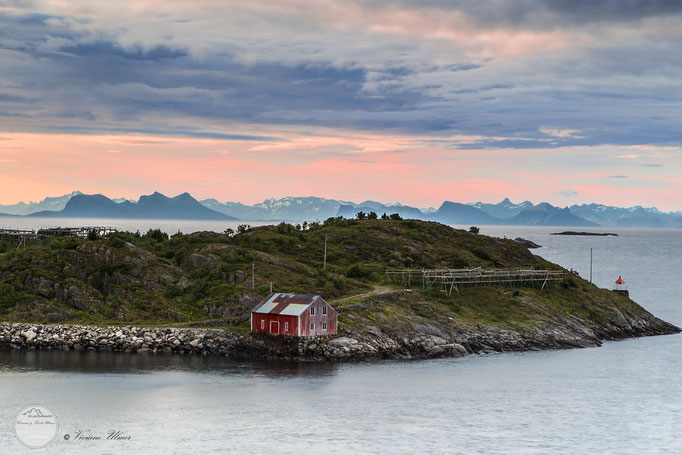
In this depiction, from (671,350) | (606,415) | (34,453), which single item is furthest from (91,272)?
(671,350)

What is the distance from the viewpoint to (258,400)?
6456 cm

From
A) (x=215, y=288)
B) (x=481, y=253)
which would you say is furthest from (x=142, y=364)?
(x=481, y=253)

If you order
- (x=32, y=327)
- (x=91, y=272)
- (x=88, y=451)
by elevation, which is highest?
(x=91, y=272)

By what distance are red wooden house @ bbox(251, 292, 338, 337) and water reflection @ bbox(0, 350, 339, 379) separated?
13.5 ft

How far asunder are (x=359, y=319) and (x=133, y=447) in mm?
39919

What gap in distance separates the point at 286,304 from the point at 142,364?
17.4 meters

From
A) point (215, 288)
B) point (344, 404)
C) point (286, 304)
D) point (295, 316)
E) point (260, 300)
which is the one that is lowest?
point (344, 404)

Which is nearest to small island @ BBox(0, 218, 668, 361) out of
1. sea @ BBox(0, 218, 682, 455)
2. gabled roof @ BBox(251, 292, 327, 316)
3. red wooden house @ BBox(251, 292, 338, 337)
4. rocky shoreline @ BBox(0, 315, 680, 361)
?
rocky shoreline @ BBox(0, 315, 680, 361)

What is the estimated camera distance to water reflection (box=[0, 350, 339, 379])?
74375 millimetres

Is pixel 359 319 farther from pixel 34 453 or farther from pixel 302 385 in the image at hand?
pixel 34 453

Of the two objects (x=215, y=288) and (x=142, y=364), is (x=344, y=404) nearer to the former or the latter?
(x=142, y=364)

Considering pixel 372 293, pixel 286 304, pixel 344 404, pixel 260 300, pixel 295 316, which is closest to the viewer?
pixel 344 404

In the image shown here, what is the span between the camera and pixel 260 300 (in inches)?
3652

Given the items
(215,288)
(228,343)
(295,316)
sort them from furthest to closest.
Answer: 1. (215,288)
2. (228,343)
3. (295,316)
